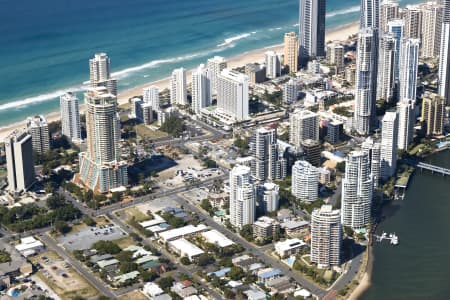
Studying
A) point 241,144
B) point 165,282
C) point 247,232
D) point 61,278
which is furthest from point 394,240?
point 61,278

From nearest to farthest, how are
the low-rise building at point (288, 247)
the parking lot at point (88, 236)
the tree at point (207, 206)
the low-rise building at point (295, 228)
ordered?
the low-rise building at point (288, 247), the parking lot at point (88, 236), the low-rise building at point (295, 228), the tree at point (207, 206)

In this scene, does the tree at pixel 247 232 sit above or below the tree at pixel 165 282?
above

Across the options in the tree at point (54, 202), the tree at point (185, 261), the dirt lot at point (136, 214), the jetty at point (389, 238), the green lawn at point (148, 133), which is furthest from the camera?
the green lawn at point (148, 133)

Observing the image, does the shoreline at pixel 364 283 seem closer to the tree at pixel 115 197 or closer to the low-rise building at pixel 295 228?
the low-rise building at pixel 295 228

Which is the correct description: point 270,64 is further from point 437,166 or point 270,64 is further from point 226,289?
point 226,289

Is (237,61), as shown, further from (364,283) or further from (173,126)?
(364,283)

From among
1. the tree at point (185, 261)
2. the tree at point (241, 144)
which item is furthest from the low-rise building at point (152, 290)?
the tree at point (241, 144)

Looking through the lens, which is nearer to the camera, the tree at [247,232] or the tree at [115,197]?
the tree at [247,232]

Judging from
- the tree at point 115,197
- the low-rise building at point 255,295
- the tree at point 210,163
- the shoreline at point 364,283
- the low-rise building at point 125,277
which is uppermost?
the tree at point 210,163

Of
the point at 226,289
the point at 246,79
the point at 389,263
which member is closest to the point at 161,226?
the point at 226,289
